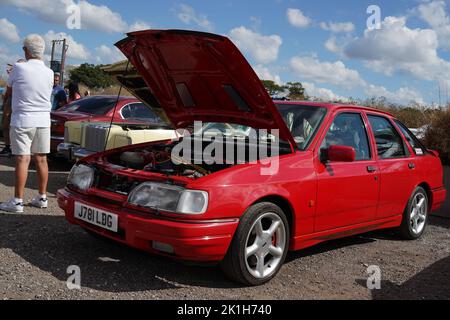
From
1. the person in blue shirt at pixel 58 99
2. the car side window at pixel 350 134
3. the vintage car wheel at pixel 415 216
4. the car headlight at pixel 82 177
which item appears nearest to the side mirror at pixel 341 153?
the car side window at pixel 350 134

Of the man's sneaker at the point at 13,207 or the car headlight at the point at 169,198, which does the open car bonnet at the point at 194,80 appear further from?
the man's sneaker at the point at 13,207

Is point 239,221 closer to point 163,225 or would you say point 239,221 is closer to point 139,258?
point 163,225

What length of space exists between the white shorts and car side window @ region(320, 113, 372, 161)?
3064mm

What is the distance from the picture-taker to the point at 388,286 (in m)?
4.10

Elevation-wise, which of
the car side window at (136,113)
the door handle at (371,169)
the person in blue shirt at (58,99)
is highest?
the person in blue shirt at (58,99)

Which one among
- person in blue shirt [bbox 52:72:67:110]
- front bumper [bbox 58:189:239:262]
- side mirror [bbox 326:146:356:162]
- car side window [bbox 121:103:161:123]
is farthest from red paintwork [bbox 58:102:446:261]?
person in blue shirt [bbox 52:72:67:110]

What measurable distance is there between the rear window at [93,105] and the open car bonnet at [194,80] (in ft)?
12.7

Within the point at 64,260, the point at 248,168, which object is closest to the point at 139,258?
the point at 64,260

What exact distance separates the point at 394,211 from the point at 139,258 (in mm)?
2723

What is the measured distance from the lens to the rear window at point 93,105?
869 centimetres

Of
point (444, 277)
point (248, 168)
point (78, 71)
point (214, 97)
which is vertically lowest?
point (444, 277)

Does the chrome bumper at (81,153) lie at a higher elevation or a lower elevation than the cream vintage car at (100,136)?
lower

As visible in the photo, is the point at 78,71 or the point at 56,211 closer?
the point at 56,211

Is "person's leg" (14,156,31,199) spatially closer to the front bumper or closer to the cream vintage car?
the cream vintage car
